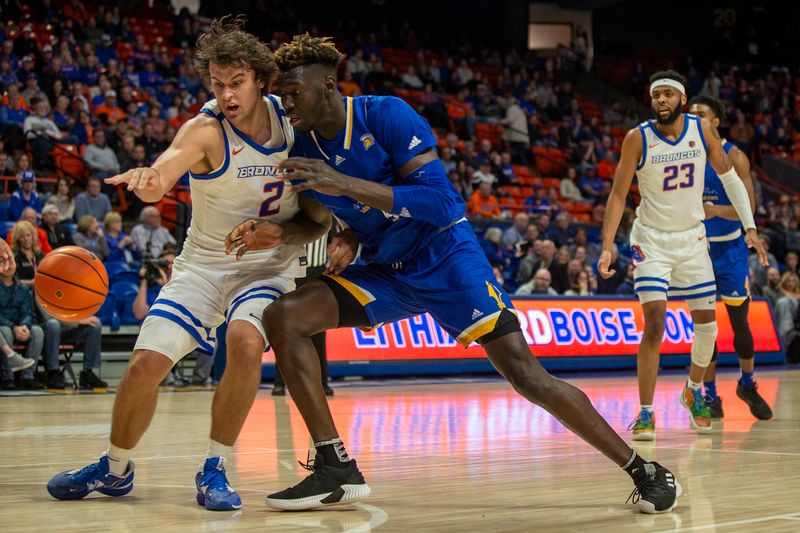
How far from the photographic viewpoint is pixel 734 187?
7.95m

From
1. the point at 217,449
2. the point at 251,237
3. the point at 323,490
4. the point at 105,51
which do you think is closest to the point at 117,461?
the point at 217,449

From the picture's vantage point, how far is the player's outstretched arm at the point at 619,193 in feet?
23.5

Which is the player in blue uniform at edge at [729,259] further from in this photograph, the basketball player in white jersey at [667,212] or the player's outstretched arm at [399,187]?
the player's outstretched arm at [399,187]

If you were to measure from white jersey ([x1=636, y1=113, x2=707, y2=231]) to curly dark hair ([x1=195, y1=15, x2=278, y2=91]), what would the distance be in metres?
3.59

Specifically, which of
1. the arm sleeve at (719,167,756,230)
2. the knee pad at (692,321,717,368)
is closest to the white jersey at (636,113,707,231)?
the arm sleeve at (719,167,756,230)

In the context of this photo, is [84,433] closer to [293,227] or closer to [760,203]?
[293,227]

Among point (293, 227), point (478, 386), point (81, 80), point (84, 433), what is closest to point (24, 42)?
point (81, 80)

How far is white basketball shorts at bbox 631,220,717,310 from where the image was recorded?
727 cm

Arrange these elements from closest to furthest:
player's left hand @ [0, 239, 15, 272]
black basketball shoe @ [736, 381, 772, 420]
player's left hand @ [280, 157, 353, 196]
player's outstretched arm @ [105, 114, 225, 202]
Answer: player's left hand @ [280, 157, 353, 196], player's outstretched arm @ [105, 114, 225, 202], player's left hand @ [0, 239, 15, 272], black basketball shoe @ [736, 381, 772, 420]

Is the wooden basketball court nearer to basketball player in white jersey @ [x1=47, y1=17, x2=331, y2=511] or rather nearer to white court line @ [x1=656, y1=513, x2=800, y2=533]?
→ white court line @ [x1=656, y1=513, x2=800, y2=533]

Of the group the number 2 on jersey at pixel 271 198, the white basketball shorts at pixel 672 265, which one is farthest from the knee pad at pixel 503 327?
the white basketball shorts at pixel 672 265

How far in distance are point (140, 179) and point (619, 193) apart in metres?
4.06

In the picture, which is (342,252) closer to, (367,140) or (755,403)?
(367,140)

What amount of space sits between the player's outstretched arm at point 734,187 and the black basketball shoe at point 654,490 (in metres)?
3.90
